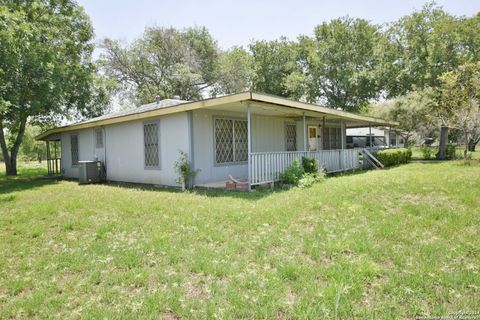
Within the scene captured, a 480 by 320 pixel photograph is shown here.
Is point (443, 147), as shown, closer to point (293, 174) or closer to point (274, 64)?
point (293, 174)

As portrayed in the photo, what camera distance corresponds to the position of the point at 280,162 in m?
9.10

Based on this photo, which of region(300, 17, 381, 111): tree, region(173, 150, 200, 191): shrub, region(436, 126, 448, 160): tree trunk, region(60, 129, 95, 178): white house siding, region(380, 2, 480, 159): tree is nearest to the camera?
region(173, 150, 200, 191): shrub

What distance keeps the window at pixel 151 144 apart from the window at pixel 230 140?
6.50 feet

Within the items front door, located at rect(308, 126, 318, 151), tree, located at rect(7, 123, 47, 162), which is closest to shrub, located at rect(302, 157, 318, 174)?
front door, located at rect(308, 126, 318, 151)

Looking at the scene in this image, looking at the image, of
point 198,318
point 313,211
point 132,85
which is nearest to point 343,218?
point 313,211

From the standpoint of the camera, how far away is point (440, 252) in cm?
356

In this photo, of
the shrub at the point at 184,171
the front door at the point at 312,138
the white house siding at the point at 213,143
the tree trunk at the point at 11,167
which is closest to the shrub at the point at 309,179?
the white house siding at the point at 213,143

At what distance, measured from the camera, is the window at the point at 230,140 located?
381 inches

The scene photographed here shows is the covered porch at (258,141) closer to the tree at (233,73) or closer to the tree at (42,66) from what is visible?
the tree at (42,66)

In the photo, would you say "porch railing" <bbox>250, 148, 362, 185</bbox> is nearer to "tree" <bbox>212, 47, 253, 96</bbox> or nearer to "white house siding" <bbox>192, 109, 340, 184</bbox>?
"white house siding" <bbox>192, 109, 340, 184</bbox>

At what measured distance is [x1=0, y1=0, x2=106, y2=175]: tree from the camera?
1052 centimetres

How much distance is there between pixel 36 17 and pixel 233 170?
1537 centimetres

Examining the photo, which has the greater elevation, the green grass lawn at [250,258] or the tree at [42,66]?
the tree at [42,66]

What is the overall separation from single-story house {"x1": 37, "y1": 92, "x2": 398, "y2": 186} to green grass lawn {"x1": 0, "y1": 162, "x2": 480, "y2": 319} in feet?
8.93
